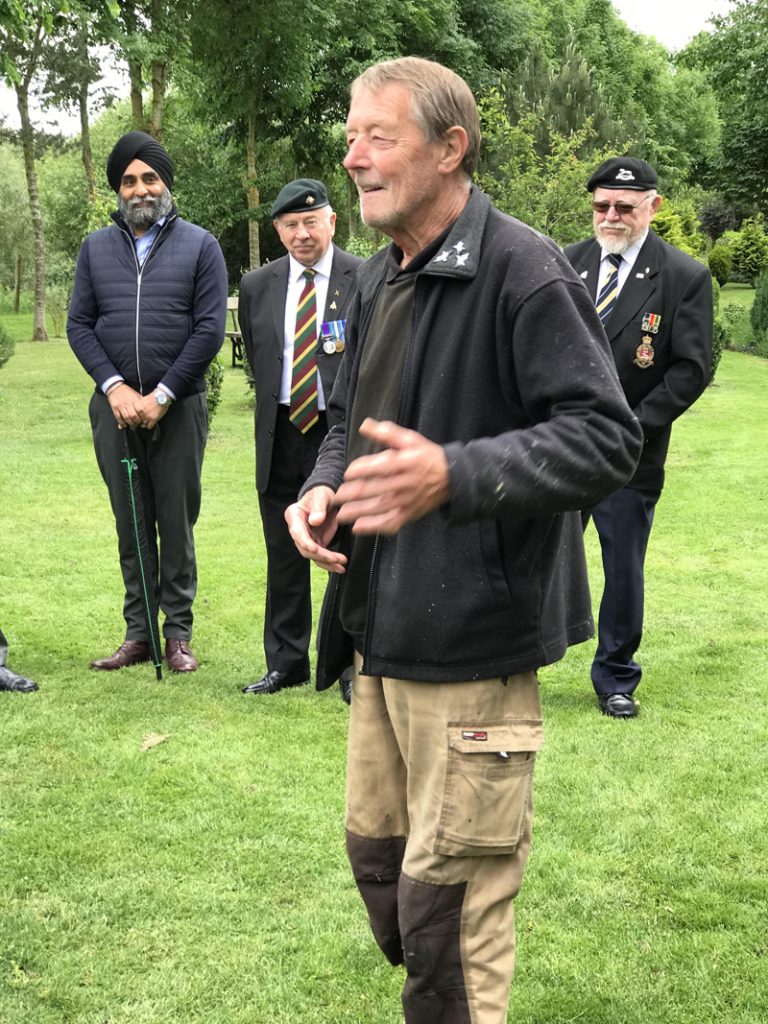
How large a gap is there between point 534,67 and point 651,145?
1483 cm

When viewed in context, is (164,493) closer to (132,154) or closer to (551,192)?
(132,154)

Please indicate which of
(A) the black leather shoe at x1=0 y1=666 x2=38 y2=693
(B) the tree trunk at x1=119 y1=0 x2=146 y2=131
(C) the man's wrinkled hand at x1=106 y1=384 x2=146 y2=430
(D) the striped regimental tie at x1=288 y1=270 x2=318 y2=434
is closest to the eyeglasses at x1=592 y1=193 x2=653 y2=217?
(D) the striped regimental tie at x1=288 y1=270 x2=318 y2=434

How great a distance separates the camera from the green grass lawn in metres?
3.28

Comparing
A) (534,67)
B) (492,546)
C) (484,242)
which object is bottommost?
(492,546)

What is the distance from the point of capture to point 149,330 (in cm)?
582

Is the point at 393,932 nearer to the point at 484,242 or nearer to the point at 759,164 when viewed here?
the point at 484,242

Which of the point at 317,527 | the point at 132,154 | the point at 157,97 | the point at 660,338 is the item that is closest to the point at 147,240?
the point at 132,154

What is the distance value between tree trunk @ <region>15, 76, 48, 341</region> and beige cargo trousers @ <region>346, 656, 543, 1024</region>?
30546 mm

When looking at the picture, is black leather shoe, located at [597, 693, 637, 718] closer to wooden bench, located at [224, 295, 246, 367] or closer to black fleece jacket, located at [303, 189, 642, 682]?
black fleece jacket, located at [303, 189, 642, 682]

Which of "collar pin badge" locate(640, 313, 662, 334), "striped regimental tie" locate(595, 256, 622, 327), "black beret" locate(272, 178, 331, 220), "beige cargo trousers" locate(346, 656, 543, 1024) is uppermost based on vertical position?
"black beret" locate(272, 178, 331, 220)

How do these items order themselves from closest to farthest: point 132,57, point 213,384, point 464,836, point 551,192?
point 464,836
point 213,384
point 551,192
point 132,57

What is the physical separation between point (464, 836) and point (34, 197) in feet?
102

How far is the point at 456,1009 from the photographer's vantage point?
2467 mm

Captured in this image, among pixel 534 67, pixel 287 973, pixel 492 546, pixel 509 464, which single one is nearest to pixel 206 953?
pixel 287 973
